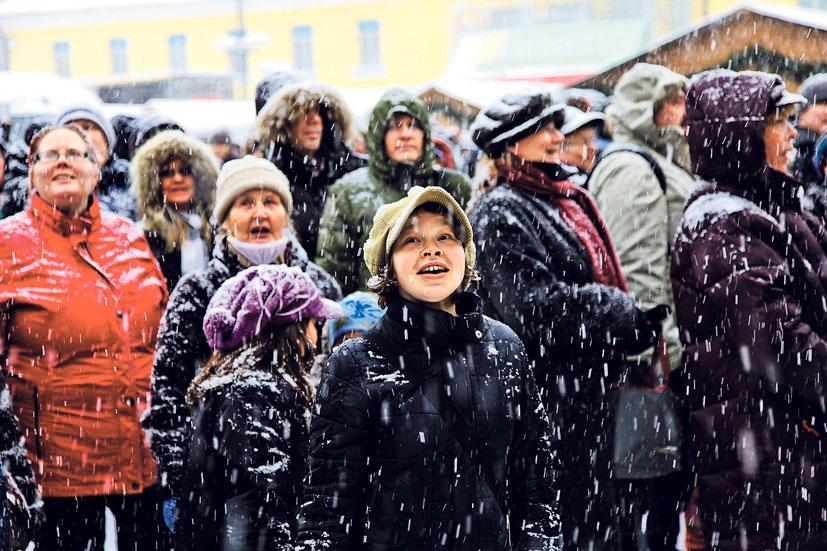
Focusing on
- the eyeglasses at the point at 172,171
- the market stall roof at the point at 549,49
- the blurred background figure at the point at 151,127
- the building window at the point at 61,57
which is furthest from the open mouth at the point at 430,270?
the building window at the point at 61,57

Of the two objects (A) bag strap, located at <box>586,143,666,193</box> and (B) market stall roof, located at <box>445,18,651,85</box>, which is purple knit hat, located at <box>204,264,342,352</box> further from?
(B) market stall roof, located at <box>445,18,651,85</box>

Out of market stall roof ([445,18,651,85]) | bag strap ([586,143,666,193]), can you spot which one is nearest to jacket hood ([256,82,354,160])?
bag strap ([586,143,666,193])

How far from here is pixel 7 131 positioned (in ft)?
30.2

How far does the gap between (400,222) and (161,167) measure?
9.45 ft

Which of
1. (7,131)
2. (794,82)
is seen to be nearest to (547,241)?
(7,131)

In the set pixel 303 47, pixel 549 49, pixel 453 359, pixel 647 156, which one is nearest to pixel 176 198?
pixel 647 156

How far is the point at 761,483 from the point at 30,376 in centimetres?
272

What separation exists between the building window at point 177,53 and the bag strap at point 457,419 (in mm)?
54410

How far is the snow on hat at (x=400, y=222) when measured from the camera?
3.27m

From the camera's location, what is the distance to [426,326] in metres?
3.21

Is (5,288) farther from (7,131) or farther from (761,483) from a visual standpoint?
(7,131)

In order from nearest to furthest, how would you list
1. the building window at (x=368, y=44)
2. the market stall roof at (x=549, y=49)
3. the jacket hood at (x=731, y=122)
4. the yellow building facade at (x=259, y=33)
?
the jacket hood at (x=731, y=122), the market stall roof at (x=549, y=49), the yellow building facade at (x=259, y=33), the building window at (x=368, y=44)

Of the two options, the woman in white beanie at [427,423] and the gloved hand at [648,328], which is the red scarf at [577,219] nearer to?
the gloved hand at [648,328]

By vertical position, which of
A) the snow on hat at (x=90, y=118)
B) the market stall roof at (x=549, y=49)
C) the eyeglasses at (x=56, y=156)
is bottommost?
the eyeglasses at (x=56, y=156)
